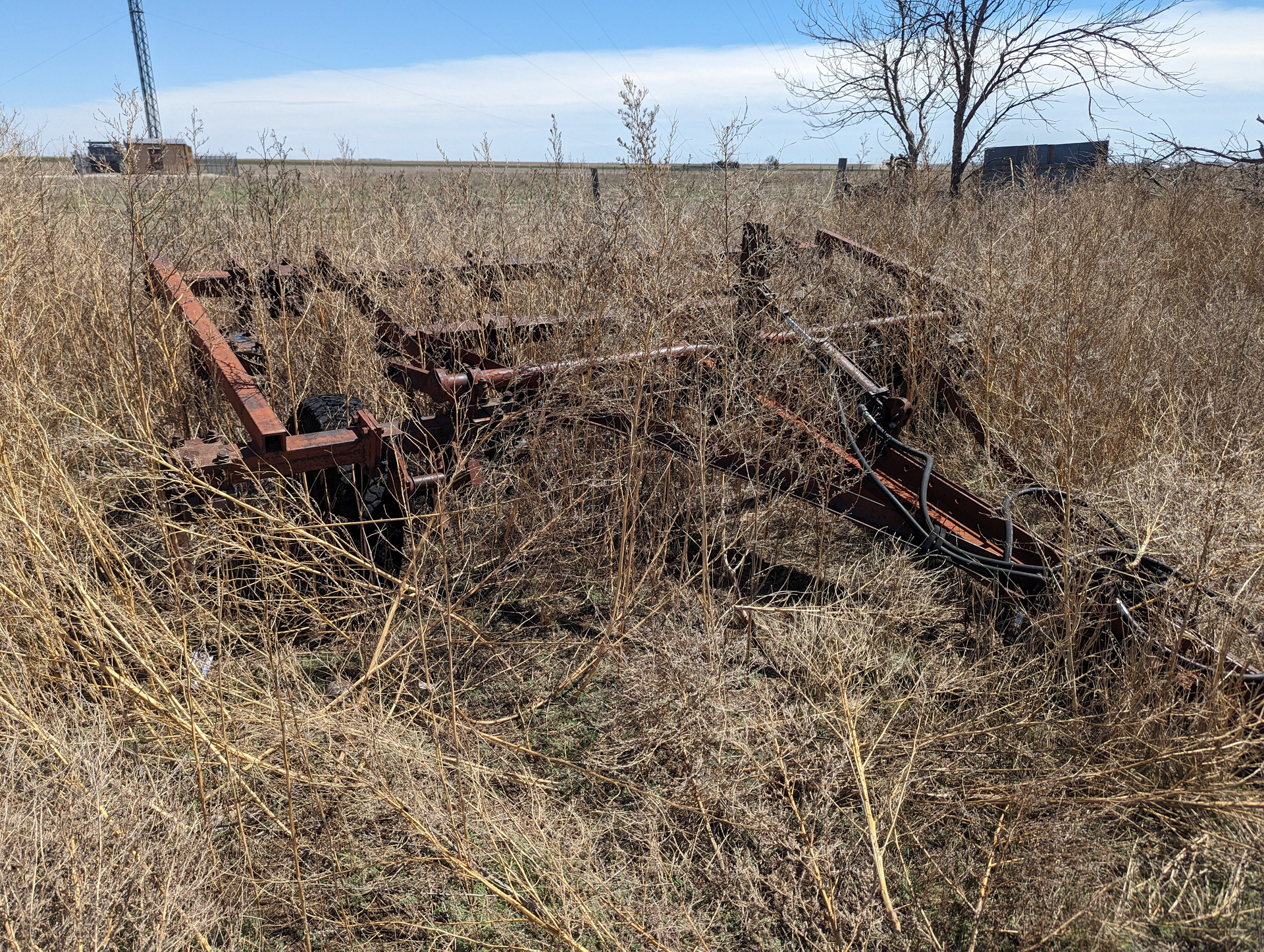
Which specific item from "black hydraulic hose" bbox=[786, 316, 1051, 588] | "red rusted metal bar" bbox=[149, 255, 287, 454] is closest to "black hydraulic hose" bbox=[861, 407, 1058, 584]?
"black hydraulic hose" bbox=[786, 316, 1051, 588]

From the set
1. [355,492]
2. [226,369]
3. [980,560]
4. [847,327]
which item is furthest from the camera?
[847,327]

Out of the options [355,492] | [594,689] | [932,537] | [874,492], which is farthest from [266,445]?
[932,537]

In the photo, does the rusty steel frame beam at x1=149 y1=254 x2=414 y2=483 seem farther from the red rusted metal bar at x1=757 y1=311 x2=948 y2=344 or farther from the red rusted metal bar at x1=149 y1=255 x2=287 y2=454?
the red rusted metal bar at x1=757 y1=311 x2=948 y2=344

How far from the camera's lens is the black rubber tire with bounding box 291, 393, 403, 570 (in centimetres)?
355

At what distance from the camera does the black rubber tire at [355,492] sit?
355 centimetres

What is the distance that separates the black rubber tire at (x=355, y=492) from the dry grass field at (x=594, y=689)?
0.15m

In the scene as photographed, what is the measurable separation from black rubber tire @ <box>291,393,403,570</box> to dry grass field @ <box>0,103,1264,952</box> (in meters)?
0.15

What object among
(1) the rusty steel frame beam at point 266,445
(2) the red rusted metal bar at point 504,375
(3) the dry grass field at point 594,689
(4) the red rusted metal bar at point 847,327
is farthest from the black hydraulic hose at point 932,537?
(1) the rusty steel frame beam at point 266,445

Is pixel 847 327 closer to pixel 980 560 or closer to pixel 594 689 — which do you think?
pixel 980 560

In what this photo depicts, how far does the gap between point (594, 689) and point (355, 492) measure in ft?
4.63

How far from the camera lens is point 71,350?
502cm

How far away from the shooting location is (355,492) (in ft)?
12.2

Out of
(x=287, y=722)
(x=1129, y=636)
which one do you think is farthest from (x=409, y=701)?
(x=1129, y=636)

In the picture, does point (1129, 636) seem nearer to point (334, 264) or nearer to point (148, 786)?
point (148, 786)
